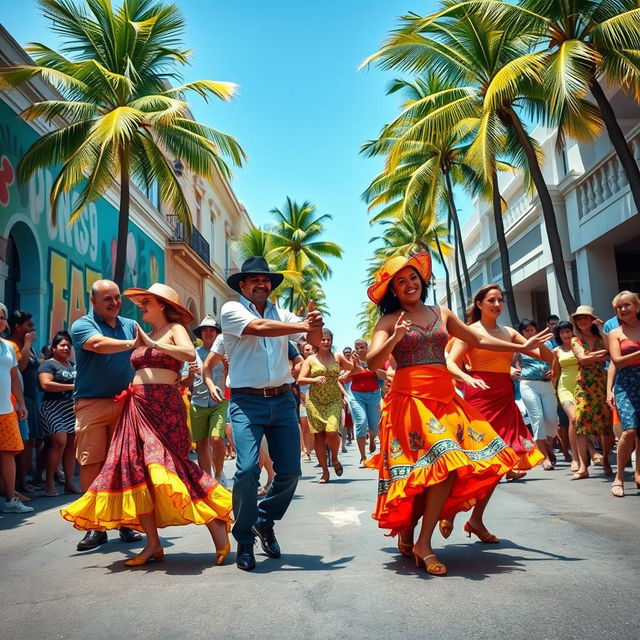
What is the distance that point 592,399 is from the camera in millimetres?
8719

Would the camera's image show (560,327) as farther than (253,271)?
Yes

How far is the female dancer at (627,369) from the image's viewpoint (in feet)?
23.2

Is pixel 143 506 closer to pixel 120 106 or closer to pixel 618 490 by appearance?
pixel 618 490

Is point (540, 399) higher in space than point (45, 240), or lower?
lower

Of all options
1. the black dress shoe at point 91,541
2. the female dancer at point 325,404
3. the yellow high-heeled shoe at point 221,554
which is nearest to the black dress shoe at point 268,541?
the yellow high-heeled shoe at point 221,554

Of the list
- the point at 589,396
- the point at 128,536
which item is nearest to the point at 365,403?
the point at 589,396

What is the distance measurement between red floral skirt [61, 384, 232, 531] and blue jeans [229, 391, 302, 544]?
249 millimetres

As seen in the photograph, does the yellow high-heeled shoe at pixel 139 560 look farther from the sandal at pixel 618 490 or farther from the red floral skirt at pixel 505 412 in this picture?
the sandal at pixel 618 490

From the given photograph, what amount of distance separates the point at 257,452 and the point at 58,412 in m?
5.17

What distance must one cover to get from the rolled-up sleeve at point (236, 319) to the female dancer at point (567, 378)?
5519mm

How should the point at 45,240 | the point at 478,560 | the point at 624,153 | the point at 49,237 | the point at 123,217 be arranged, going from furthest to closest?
the point at 123,217, the point at 49,237, the point at 45,240, the point at 624,153, the point at 478,560

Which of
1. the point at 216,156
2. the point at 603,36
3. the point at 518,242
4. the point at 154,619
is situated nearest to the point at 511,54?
the point at 603,36

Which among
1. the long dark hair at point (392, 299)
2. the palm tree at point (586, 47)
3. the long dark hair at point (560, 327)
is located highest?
the palm tree at point (586, 47)

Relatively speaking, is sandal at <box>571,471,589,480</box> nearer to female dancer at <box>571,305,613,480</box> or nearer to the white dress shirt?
female dancer at <box>571,305,613,480</box>
